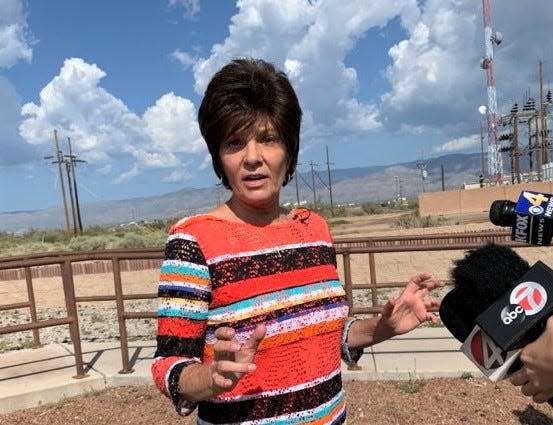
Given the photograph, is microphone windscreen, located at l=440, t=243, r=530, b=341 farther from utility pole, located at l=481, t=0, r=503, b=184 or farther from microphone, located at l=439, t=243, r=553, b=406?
utility pole, located at l=481, t=0, r=503, b=184

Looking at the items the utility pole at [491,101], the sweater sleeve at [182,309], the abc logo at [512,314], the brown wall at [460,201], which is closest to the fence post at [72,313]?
the sweater sleeve at [182,309]

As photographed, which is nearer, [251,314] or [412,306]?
[251,314]

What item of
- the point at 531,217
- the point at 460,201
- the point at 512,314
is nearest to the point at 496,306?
the point at 512,314

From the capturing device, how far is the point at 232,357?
0.98 metres

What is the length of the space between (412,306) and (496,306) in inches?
21.3

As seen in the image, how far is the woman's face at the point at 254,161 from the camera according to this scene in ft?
4.26

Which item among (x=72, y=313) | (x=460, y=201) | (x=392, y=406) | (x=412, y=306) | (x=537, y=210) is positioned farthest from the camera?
(x=460, y=201)

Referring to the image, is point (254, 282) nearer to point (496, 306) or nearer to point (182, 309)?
point (182, 309)

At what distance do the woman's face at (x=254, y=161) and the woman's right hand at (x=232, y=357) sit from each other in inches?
17.1

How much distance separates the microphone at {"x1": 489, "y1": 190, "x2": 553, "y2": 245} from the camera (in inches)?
44.9

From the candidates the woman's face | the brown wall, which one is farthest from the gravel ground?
the brown wall

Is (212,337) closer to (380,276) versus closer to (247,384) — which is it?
(247,384)

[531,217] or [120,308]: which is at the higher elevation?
[531,217]

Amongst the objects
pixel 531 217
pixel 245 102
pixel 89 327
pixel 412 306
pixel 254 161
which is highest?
pixel 245 102
